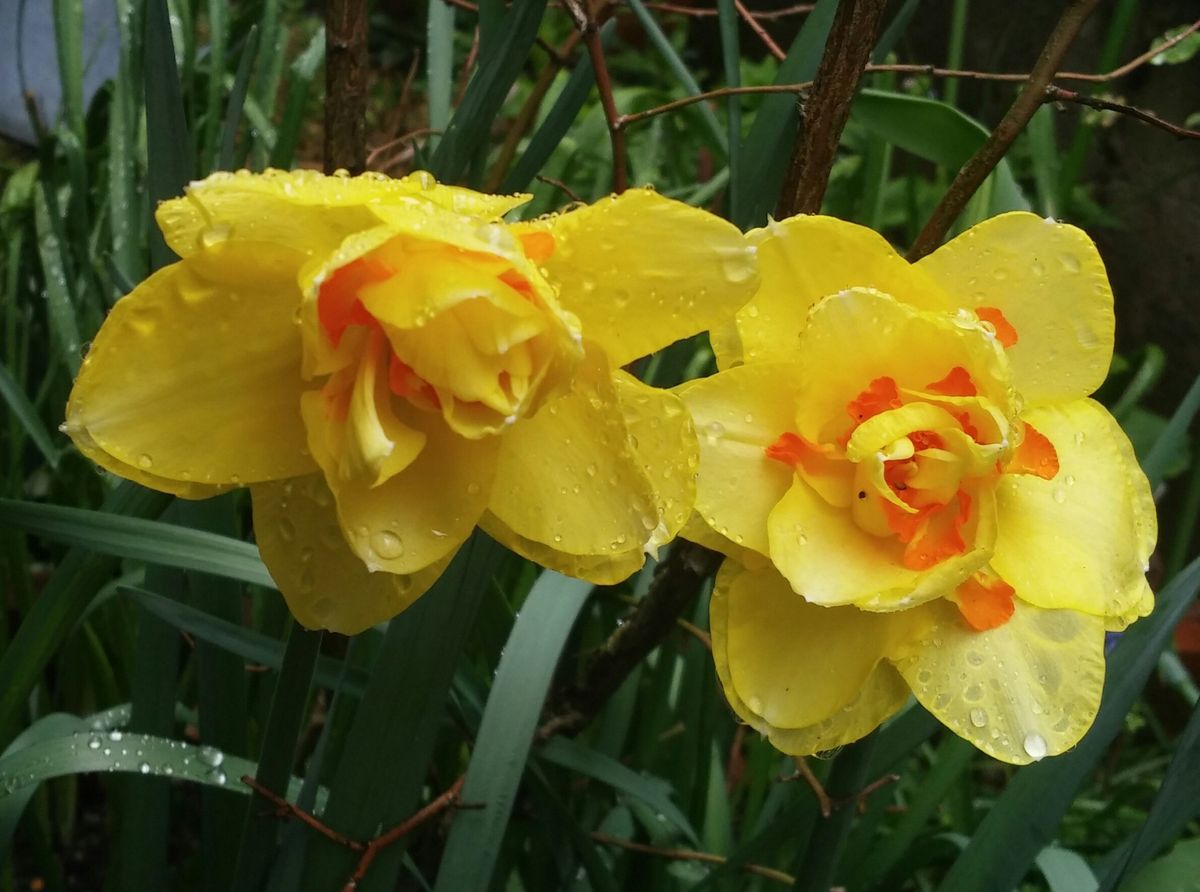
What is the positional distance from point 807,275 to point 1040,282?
0.33 feet

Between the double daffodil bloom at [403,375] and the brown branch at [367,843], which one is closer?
the double daffodil bloom at [403,375]

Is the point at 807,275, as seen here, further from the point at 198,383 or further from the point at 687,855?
the point at 687,855

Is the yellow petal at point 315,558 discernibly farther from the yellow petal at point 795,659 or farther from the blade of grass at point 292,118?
the blade of grass at point 292,118

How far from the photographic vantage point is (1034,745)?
0.37 meters

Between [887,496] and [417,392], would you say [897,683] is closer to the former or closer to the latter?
[887,496]

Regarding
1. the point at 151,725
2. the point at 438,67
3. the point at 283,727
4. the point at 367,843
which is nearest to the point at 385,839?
the point at 367,843

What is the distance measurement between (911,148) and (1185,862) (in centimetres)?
45

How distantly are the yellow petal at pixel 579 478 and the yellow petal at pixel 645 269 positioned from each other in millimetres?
16

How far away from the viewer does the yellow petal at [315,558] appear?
339 mm

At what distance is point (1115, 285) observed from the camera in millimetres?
2023

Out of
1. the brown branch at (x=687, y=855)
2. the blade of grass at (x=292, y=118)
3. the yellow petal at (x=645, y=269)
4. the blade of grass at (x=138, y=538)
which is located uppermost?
the yellow petal at (x=645, y=269)

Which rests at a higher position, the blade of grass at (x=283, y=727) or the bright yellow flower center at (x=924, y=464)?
the bright yellow flower center at (x=924, y=464)

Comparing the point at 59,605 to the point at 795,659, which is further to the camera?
the point at 59,605

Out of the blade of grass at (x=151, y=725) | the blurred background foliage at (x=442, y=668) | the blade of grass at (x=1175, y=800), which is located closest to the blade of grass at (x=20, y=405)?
the blurred background foliage at (x=442, y=668)
